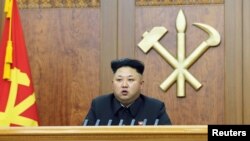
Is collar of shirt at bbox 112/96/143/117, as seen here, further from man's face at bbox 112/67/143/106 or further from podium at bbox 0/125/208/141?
podium at bbox 0/125/208/141

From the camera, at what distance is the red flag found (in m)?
5.18

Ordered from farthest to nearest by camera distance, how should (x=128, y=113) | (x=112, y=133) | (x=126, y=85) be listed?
(x=126, y=85), (x=128, y=113), (x=112, y=133)

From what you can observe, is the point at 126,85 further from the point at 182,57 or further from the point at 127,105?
the point at 182,57

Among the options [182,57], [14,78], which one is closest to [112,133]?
[14,78]

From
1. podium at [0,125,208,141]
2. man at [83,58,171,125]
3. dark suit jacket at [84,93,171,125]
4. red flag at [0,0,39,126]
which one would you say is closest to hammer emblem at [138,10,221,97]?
man at [83,58,171,125]

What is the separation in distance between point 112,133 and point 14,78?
7.92 feet

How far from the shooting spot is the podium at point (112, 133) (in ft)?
9.87

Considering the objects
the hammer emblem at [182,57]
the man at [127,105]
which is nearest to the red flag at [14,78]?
the man at [127,105]

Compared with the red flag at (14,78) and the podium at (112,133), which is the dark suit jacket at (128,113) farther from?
the podium at (112,133)

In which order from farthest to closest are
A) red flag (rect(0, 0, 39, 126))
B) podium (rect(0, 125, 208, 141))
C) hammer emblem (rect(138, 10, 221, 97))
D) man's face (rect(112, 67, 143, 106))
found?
hammer emblem (rect(138, 10, 221, 97)) < red flag (rect(0, 0, 39, 126)) < man's face (rect(112, 67, 143, 106)) < podium (rect(0, 125, 208, 141))

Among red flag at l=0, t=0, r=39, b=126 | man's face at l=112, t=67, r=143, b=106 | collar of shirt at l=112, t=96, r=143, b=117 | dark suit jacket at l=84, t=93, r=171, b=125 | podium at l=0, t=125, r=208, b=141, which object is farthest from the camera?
red flag at l=0, t=0, r=39, b=126

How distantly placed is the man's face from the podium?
1.53 m

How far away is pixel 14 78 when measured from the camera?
5262 mm

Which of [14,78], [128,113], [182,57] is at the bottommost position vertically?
[128,113]
